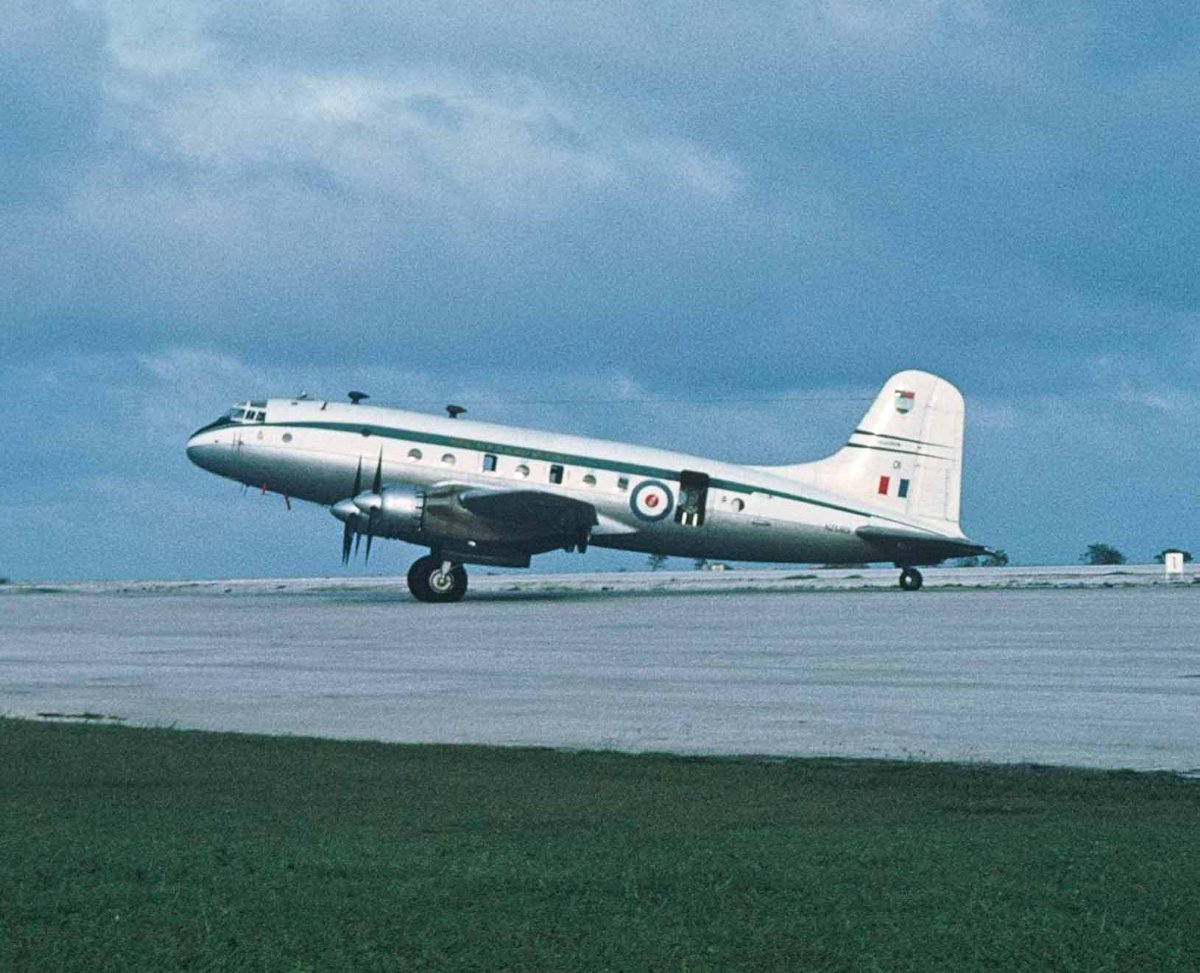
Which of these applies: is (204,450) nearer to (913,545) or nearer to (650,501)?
(650,501)

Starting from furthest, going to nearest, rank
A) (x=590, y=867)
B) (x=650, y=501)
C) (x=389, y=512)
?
(x=650, y=501), (x=389, y=512), (x=590, y=867)

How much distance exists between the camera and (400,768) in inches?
439

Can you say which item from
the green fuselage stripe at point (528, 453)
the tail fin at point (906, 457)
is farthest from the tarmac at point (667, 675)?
the tail fin at point (906, 457)

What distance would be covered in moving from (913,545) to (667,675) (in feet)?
90.4

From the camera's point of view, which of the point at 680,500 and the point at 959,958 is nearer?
the point at 959,958

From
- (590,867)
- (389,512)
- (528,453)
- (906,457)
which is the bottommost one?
(590,867)

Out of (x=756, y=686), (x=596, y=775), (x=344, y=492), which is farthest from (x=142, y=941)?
(x=344, y=492)

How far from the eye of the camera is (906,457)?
47031mm

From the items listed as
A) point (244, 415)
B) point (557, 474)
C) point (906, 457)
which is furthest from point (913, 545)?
point (244, 415)

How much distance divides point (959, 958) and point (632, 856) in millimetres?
2209

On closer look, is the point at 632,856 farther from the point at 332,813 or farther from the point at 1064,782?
the point at 1064,782

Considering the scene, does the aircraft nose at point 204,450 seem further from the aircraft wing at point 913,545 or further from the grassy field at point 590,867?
the grassy field at point 590,867

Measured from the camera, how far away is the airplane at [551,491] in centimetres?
4062

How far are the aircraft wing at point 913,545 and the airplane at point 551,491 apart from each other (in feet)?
0.14
